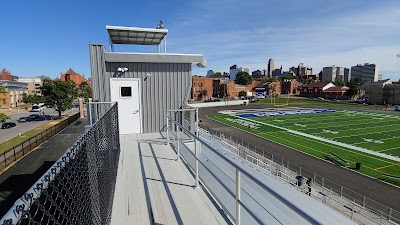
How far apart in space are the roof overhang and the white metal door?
881mm

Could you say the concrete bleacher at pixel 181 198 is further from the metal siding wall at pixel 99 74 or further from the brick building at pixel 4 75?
the brick building at pixel 4 75

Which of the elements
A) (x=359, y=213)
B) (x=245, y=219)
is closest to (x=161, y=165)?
(x=245, y=219)

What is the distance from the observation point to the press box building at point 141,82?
10219mm

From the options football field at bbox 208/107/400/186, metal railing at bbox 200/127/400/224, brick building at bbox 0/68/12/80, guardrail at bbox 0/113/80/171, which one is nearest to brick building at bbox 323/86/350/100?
football field at bbox 208/107/400/186

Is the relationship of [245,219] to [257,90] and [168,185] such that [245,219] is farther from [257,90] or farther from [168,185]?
[257,90]

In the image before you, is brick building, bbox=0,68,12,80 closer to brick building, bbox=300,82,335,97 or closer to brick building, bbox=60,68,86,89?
brick building, bbox=60,68,86,89

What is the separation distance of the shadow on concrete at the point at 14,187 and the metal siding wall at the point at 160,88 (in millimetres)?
8042

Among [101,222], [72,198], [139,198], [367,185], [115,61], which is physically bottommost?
[367,185]

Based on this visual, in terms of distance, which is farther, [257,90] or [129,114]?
[257,90]

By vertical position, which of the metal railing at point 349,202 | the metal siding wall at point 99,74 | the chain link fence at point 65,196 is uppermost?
the metal siding wall at point 99,74

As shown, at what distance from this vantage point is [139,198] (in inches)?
191

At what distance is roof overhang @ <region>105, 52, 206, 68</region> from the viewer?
10.2m

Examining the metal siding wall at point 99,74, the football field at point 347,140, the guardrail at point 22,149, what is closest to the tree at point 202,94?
the football field at point 347,140

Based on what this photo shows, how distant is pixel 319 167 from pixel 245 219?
63.5 feet
